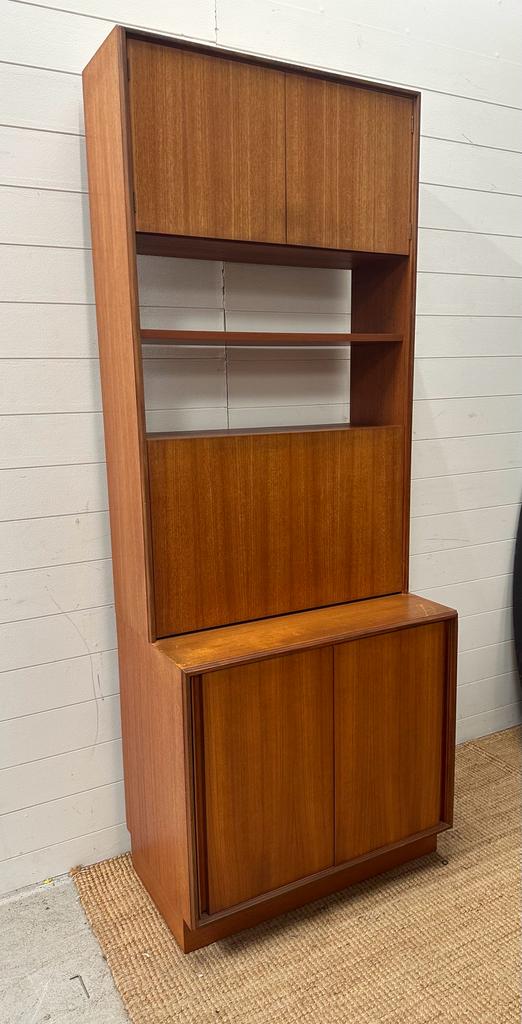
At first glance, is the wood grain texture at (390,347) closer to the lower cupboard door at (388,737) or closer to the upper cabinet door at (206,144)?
the lower cupboard door at (388,737)

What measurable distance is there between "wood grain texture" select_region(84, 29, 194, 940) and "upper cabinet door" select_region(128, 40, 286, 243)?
0.16 feet

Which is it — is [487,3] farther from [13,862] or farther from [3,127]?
[13,862]

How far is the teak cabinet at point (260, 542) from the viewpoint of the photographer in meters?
1.65

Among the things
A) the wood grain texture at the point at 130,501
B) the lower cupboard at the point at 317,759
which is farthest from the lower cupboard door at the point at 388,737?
the wood grain texture at the point at 130,501

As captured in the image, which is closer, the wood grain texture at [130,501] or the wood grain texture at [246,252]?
the wood grain texture at [130,501]

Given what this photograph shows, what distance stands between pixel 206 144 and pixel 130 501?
0.83 m

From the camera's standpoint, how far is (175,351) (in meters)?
2.02

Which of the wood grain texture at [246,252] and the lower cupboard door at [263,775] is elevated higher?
the wood grain texture at [246,252]

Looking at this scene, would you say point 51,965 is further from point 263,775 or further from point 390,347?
point 390,347

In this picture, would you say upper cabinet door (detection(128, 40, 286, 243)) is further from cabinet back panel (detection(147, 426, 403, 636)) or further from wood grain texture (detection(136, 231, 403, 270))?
cabinet back panel (detection(147, 426, 403, 636))

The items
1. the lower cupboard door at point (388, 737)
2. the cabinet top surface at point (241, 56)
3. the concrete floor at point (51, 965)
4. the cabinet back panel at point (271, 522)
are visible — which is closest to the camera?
the cabinet top surface at point (241, 56)

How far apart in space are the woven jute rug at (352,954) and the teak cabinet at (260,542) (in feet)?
0.22

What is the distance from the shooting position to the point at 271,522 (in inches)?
74.2

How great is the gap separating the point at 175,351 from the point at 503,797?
1776 millimetres
